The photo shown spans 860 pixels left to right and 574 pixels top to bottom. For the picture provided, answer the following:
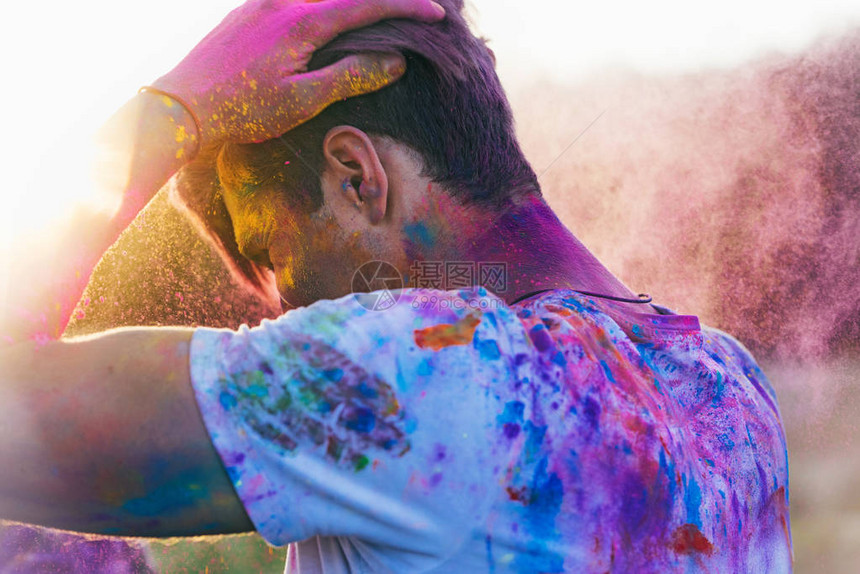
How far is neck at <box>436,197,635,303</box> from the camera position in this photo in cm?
104

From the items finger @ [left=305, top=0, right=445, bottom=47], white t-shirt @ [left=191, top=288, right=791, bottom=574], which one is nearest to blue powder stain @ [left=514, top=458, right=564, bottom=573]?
white t-shirt @ [left=191, top=288, right=791, bottom=574]

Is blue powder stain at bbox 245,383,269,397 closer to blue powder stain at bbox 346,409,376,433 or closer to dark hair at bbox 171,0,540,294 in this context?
blue powder stain at bbox 346,409,376,433

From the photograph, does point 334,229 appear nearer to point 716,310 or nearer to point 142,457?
point 142,457

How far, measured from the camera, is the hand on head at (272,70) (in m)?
1.01

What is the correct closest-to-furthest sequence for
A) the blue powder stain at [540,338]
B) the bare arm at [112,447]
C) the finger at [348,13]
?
the bare arm at [112,447], the blue powder stain at [540,338], the finger at [348,13]

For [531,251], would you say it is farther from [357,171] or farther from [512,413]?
[512,413]

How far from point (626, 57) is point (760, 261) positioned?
104cm

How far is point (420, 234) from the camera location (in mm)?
1130

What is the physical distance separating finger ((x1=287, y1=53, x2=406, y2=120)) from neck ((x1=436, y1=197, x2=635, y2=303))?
0.27 meters

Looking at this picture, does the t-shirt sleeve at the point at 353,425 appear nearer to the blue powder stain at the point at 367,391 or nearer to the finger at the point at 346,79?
the blue powder stain at the point at 367,391

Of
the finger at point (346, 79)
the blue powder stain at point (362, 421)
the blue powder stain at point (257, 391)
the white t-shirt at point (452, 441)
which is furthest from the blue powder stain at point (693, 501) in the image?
the finger at point (346, 79)

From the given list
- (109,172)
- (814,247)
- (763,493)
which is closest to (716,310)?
(814,247)

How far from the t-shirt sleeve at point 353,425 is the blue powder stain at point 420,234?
41 cm

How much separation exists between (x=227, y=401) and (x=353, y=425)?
0.13 meters
